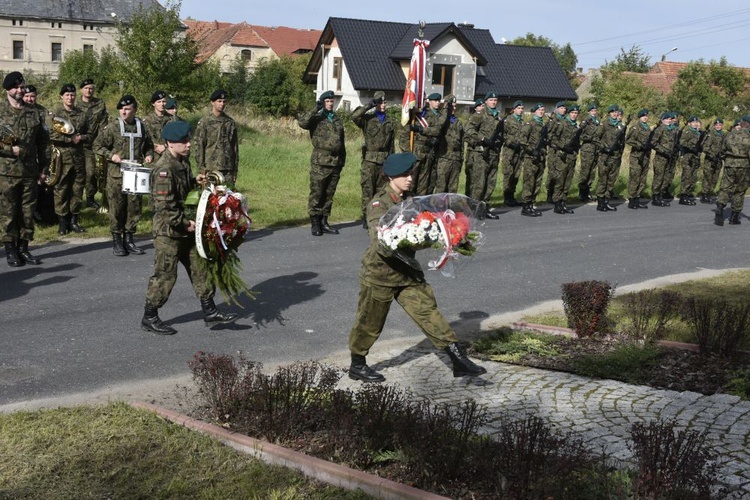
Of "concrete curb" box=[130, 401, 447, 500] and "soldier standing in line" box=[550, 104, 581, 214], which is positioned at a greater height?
"soldier standing in line" box=[550, 104, 581, 214]

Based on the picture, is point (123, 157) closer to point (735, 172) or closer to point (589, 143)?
point (589, 143)

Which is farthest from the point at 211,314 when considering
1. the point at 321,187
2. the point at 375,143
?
the point at 375,143

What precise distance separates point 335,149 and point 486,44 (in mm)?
52420

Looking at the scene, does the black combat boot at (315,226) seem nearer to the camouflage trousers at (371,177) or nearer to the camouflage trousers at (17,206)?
the camouflage trousers at (371,177)

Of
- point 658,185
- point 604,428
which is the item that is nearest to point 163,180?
point 604,428

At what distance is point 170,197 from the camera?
879 cm

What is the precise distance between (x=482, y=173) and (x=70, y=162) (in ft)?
27.6

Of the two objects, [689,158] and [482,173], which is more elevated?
[689,158]

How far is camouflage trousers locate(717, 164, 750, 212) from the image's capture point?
1872 centimetres

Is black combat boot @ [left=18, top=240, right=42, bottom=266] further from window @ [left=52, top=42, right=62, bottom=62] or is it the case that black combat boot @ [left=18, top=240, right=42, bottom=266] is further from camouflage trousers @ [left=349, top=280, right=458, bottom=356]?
window @ [left=52, top=42, right=62, bottom=62]

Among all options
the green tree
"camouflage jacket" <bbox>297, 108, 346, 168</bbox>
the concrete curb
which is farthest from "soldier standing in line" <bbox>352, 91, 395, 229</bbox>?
the green tree

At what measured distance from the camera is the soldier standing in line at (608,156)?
20938mm

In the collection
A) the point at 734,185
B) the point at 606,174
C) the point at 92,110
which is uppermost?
the point at 92,110

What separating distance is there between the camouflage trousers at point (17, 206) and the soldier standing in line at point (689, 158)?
16741 millimetres
